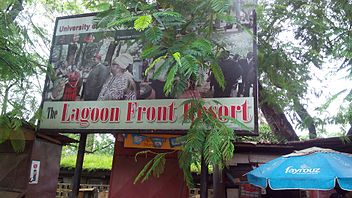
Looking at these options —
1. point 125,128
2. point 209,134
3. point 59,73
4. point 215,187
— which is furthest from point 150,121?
point 215,187

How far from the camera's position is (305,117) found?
762 cm

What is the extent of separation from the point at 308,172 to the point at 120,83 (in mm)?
3157

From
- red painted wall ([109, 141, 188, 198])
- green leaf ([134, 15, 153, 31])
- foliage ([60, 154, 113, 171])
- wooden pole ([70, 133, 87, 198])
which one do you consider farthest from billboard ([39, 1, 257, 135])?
foliage ([60, 154, 113, 171])

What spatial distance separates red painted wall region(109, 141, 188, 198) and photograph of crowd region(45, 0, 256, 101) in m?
1.55

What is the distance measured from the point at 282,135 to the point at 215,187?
262cm

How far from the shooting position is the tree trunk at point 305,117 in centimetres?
721

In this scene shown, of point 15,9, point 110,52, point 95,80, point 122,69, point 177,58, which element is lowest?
point 177,58

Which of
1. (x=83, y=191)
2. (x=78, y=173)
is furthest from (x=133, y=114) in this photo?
(x=83, y=191)

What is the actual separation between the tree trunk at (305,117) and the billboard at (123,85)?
2.96 metres

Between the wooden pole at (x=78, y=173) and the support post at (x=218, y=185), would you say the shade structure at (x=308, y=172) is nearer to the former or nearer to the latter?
the support post at (x=218, y=185)

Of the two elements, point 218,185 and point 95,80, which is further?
point 218,185

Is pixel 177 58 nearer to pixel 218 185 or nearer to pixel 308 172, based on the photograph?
pixel 308 172

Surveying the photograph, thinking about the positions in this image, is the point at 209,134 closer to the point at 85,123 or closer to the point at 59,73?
the point at 85,123

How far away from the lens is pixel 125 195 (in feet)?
20.5
